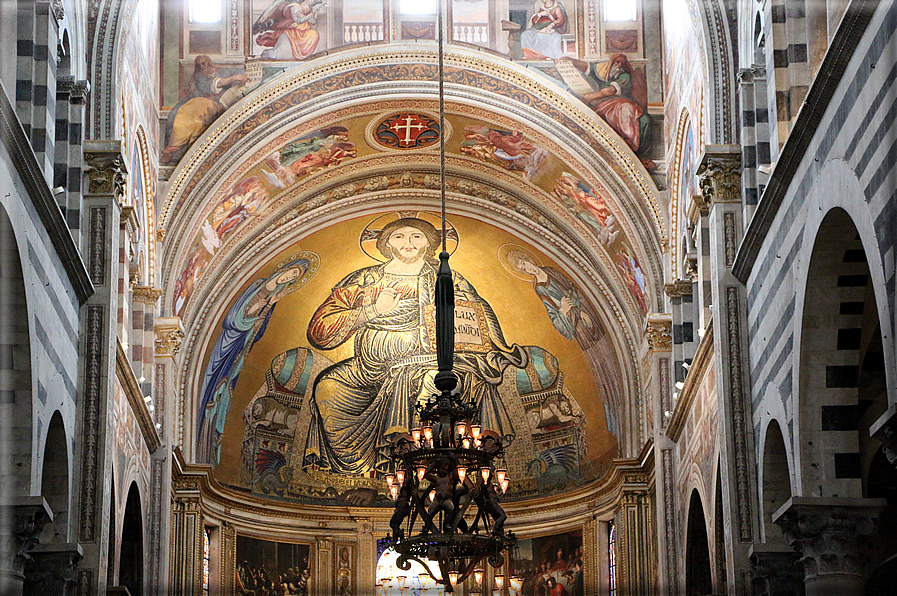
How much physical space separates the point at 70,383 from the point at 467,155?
1319 centimetres

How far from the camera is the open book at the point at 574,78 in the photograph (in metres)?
25.4

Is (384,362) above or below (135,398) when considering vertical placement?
above

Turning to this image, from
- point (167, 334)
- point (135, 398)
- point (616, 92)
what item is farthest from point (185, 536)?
point (616, 92)

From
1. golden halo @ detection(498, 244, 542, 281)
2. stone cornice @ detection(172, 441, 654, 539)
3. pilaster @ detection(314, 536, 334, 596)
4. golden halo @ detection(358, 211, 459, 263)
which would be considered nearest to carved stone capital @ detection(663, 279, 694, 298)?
stone cornice @ detection(172, 441, 654, 539)

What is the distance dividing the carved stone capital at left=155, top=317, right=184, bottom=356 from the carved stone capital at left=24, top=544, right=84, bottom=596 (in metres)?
8.89

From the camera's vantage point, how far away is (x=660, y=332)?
24688 millimetres

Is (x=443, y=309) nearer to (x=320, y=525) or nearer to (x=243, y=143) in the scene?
(x=243, y=143)

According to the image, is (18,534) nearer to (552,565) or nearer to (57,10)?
(57,10)

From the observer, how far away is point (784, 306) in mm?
14820

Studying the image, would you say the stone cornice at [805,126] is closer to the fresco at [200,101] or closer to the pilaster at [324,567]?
the fresco at [200,101]

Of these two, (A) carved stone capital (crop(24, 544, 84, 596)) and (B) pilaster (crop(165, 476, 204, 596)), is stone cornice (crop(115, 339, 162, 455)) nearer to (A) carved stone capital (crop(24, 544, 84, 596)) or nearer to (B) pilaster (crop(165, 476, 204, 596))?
(B) pilaster (crop(165, 476, 204, 596))

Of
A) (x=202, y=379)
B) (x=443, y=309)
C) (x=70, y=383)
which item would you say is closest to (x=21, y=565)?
(x=70, y=383)

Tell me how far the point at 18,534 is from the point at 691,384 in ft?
35.6

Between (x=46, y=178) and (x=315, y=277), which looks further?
(x=315, y=277)
